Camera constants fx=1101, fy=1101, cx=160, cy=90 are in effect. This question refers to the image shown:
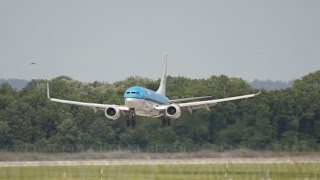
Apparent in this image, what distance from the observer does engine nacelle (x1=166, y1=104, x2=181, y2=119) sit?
92.3 metres

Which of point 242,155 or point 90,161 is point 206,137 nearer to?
point 242,155

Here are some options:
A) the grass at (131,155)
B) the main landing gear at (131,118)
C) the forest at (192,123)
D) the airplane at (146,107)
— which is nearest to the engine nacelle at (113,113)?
the airplane at (146,107)

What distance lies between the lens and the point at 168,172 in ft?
247

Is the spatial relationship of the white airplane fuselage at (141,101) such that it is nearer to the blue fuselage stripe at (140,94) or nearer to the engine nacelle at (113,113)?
the blue fuselage stripe at (140,94)

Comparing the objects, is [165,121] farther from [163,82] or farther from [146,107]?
[163,82]

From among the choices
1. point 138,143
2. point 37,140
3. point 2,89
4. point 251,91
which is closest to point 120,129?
point 138,143

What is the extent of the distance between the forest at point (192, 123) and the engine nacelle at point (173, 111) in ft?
1.93

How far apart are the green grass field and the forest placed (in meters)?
5.56

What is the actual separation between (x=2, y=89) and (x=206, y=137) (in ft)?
142

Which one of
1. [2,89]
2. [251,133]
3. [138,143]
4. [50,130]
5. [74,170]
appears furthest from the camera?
[2,89]

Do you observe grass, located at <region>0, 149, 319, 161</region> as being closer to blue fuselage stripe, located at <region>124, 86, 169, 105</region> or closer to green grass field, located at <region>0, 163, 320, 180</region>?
blue fuselage stripe, located at <region>124, 86, 169, 105</region>

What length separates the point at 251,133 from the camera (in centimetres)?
8975

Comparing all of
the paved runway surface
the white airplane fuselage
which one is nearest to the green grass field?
the paved runway surface

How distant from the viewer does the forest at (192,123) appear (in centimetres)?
9000
